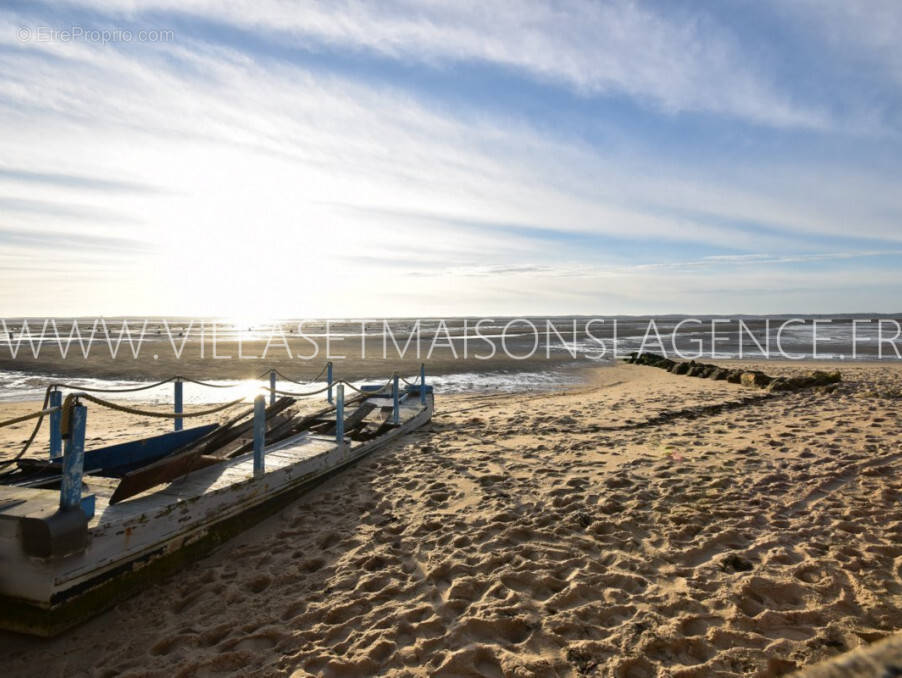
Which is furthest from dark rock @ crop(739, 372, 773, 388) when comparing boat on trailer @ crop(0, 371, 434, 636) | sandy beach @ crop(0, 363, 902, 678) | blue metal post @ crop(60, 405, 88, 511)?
blue metal post @ crop(60, 405, 88, 511)

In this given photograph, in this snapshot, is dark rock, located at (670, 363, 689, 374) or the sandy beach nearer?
the sandy beach

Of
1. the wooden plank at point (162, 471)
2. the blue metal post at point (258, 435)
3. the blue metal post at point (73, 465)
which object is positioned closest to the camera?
the blue metal post at point (73, 465)

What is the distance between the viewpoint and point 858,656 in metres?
1.19

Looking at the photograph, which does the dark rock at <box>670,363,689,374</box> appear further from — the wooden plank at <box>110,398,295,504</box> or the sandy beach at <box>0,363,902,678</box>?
the wooden plank at <box>110,398,295,504</box>

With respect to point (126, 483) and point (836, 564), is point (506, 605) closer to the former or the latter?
point (836, 564)

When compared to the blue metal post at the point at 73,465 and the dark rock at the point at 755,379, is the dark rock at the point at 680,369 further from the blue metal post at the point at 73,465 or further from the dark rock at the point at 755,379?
the blue metal post at the point at 73,465

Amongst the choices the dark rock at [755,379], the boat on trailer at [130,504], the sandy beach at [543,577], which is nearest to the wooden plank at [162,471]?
the boat on trailer at [130,504]

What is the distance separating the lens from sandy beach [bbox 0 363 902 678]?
3.60 metres

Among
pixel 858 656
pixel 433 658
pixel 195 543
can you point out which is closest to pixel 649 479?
pixel 433 658

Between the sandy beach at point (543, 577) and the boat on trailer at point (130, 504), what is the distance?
0.74ft

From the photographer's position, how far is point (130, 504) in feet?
16.4

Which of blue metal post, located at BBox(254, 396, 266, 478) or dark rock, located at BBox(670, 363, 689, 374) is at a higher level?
blue metal post, located at BBox(254, 396, 266, 478)

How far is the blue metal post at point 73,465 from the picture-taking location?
157 inches

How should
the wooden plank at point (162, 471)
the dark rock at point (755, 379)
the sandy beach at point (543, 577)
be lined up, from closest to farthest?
1. the sandy beach at point (543, 577)
2. the wooden plank at point (162, 471)
3. the dark rock at point (755, 379)
